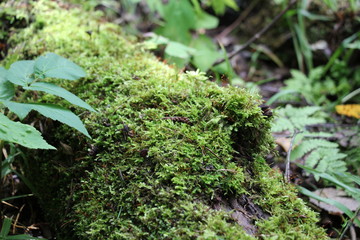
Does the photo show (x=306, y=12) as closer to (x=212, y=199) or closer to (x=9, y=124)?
(x=212, y=199)

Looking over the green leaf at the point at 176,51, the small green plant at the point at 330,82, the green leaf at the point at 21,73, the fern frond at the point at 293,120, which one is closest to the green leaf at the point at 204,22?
the green leaf at the point at 176,51

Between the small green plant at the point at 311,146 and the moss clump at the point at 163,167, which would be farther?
the small green plant at the point at 311,146

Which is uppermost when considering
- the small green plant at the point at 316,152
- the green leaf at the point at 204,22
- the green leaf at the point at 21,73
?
the green leaf at the point at 204,22

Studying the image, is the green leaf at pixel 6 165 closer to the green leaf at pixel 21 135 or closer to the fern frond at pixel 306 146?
the green leaf at pixel 21 135

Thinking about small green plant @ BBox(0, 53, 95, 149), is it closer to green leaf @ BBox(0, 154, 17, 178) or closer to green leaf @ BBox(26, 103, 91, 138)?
green leaf @ BBox(26, 103, 91, 138)

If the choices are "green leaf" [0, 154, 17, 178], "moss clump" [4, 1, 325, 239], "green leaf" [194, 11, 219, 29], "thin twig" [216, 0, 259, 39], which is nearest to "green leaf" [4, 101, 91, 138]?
"moss clump" [4, 1, 325, 239]

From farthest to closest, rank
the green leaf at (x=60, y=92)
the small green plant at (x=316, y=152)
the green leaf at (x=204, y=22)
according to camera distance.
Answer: the green leaf at (x=204, y=22)
the small green plant at (x=316, y=152)
the green leaf at (x=60, y=92)

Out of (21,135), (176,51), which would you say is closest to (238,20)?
(176,51)
